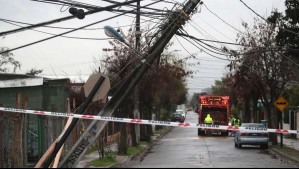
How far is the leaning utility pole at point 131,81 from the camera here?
596 inches

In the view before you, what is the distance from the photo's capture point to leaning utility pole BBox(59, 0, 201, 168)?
15148 millimetres

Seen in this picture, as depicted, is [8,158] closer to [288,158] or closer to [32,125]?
[32,125]

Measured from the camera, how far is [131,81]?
16.3 meters

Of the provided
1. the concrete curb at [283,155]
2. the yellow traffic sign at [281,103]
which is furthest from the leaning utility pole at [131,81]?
the yellow traffic sign at [281,103]

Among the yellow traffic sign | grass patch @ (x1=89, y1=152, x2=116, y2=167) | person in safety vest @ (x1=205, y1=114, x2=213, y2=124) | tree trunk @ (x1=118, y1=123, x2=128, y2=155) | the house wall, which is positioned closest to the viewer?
the house wall

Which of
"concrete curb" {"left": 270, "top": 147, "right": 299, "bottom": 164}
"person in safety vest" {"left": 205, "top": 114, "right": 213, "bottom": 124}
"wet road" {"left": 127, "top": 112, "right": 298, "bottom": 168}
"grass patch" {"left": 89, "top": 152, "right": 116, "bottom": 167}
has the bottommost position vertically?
"concrete curb" {"left": 270, "top": 147, "right": 299, "bottom": 164}

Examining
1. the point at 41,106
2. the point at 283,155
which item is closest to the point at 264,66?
the point at 283,155

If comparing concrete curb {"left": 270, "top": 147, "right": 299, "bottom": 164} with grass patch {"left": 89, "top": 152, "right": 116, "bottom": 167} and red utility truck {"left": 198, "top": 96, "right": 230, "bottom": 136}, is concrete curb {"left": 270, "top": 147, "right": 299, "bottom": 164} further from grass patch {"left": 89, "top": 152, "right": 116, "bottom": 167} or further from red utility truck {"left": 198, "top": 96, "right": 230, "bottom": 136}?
red utility truck {"left": 198, "top": 96, "right": 230, "bottom": 136}

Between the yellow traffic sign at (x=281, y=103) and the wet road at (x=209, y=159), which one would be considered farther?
the yellow traffic sign at (x=281, y=103)

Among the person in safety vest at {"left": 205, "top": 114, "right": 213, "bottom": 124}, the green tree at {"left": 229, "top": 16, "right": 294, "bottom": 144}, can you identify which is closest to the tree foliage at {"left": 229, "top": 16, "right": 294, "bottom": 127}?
the green tree at {"left": 229, "top": 16, "right": 294, "bottom": 144}

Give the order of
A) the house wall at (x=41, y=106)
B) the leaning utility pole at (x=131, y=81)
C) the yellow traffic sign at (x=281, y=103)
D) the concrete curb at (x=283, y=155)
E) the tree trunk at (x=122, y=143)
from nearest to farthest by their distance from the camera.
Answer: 1. the leaning utility pole at (x=131, y=81)
2. the house wall at (x=41, y=106)
3. the concrete curb at (x=283, y=155)
4. the tree trunk at (x=122, y=143)
5. the yellow traffic sign at (x=281, y=103)

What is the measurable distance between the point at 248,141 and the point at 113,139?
7.98m

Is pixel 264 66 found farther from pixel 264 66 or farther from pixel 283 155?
pixel 283 155

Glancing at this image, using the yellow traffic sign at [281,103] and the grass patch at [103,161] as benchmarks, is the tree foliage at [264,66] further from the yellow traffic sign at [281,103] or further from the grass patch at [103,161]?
the grass patch at [103,161]
